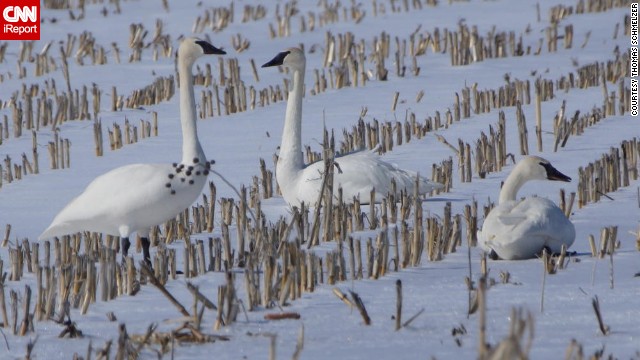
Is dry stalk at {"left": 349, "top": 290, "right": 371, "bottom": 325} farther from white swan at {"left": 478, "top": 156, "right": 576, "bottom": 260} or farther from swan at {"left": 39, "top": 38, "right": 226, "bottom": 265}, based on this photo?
swan at {"left": 39, "top": 38, "right": 226, "bottom": 265}

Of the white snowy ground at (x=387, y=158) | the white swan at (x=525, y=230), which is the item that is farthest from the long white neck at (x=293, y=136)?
the white swan at (x=525, y=230)

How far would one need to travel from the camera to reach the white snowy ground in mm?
4934

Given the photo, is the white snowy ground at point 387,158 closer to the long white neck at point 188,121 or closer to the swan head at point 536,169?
the swan head at point 536,169

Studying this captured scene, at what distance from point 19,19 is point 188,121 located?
44.9ft

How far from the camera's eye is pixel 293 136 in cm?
937

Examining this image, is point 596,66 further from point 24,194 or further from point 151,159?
point 24,194

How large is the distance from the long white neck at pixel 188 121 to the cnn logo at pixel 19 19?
1230 cm

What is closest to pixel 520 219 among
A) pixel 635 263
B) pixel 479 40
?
pixel 635 263

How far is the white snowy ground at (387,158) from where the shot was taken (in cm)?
493

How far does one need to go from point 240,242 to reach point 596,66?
383 inches

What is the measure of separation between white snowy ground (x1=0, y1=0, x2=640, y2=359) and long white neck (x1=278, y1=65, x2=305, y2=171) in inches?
14.1

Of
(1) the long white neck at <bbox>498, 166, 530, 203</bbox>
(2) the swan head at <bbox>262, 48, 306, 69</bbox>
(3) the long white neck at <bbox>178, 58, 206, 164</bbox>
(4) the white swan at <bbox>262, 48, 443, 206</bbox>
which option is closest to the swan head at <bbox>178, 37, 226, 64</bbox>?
(3) the long white neck at <bbox>178, 58, 206, 164</bbox>

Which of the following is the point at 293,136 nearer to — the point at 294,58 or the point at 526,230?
the point at 294,58

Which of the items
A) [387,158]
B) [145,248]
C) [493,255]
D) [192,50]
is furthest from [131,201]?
[387,158]
